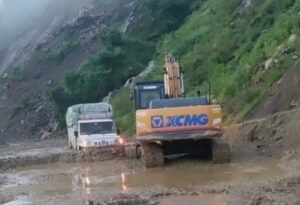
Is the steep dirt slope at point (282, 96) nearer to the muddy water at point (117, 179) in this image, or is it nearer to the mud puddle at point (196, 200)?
the muddy water at point (117, 179)

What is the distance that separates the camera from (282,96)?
963 inches

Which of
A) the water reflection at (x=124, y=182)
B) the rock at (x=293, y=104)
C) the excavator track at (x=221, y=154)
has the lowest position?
the water reflection at (x=124, y=182)

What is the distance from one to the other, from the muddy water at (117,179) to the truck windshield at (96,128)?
236 inches

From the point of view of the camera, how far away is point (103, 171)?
2180 centimetres

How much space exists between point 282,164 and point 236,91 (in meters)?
11.4

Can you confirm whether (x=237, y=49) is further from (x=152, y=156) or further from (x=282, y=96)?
Result: (x=152, y=156)

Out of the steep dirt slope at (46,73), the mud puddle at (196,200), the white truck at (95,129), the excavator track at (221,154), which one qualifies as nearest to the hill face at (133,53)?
the steep dirt slope at (46,73)

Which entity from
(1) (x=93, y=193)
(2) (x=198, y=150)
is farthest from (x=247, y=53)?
(1) (x=93, y=193)

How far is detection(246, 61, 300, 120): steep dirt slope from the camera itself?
78.1ft

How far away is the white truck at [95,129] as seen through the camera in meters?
27.6

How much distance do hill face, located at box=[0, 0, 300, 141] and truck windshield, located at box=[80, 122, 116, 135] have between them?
4871 millimetres

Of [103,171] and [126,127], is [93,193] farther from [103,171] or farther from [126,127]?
[126,127]

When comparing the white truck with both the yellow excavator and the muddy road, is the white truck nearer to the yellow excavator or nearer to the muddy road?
the muddy road

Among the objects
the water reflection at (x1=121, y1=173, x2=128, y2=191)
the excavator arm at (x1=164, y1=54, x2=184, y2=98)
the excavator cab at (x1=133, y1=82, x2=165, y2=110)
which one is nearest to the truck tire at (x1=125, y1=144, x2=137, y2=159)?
the excavator cab at (x1=133, y1=82, x2=165, y2=110)
